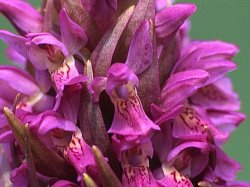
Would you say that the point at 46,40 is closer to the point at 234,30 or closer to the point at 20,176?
the point at 20,176

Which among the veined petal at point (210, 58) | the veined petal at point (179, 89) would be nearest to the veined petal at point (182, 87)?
the veined petal at point (179, 89)

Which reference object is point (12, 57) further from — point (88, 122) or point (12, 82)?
point (88, 122)

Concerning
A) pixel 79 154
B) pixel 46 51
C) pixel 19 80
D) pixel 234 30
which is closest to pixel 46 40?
pixel 46 51

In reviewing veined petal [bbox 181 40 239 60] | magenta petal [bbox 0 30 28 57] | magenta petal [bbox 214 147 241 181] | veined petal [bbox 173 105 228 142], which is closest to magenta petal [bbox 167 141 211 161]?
veined petal [bbox 173 105 228 142]

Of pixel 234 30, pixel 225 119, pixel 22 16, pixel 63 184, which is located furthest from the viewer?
pixel 234 30

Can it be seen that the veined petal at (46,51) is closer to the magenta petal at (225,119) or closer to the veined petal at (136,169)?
the veined petal at (136,169)

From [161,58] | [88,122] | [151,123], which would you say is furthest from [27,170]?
[161,58]

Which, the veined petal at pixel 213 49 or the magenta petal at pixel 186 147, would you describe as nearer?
the magenta petal at pixel 186 147

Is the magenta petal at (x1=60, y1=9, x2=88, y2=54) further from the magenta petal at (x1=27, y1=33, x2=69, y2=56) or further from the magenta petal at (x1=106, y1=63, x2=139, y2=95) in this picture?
the magenta petal at (x1=106, y1=63, x2=139, y2=95)
